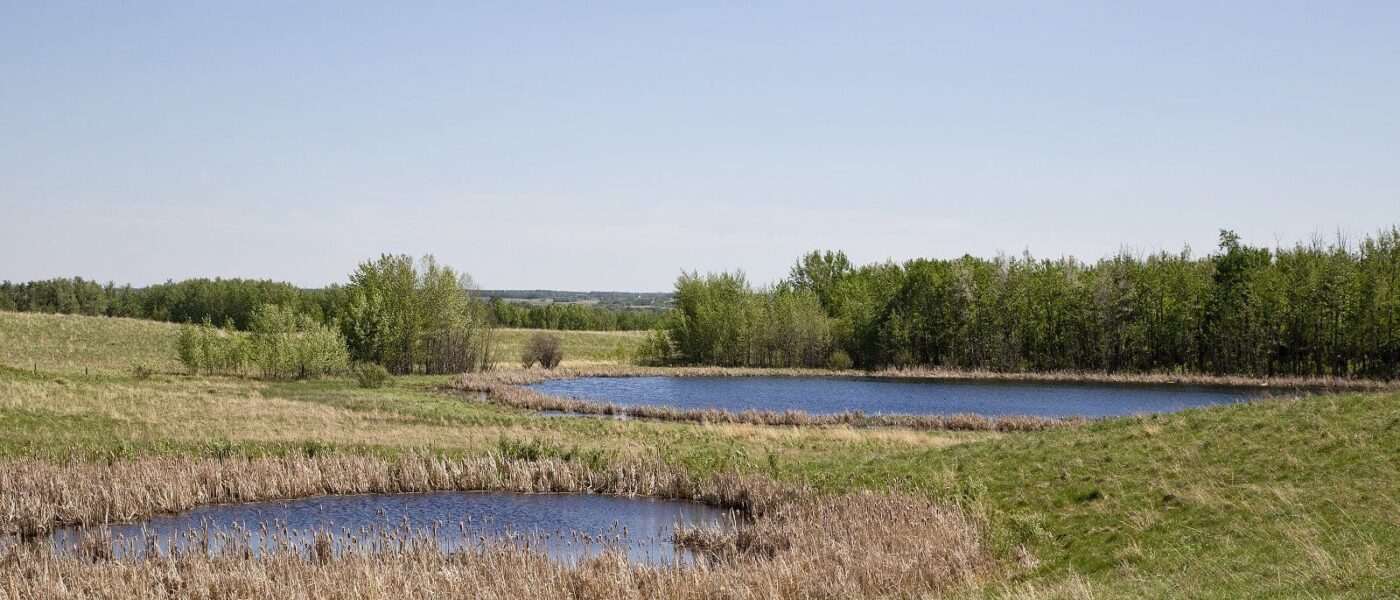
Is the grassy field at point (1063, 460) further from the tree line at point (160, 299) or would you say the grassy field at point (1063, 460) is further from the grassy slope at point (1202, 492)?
the tree line at point (160, 299)

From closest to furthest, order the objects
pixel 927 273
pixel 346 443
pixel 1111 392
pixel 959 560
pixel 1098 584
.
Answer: pixel 1098 584 < pixel 959 560 < pixel 346 443 < pixel 1111 392 < pixel 927 273

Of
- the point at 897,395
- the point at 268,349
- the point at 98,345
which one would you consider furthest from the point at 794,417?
the point at 98,345

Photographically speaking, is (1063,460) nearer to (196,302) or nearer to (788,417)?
(788,417)

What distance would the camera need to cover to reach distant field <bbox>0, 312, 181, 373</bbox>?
76875 millimetres

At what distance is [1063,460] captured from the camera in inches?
850

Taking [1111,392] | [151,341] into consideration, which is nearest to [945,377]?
[1111,392]

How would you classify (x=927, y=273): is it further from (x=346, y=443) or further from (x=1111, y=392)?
(x=346, y=443)

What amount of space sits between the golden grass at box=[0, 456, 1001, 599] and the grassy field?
4.21ft

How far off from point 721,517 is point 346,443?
14.1 metres

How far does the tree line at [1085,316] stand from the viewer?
227 feet

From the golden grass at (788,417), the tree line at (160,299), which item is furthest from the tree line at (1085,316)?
the tree line at (160,299)

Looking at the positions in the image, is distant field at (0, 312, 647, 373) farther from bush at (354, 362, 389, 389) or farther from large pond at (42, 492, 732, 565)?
large pond at (42, 492, 732, 565)

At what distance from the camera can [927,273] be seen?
87875 mm

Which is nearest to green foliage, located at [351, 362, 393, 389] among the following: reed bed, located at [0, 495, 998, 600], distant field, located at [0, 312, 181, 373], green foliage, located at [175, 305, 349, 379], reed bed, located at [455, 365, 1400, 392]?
reed bed, located at [455, 365, 1400, 392]
